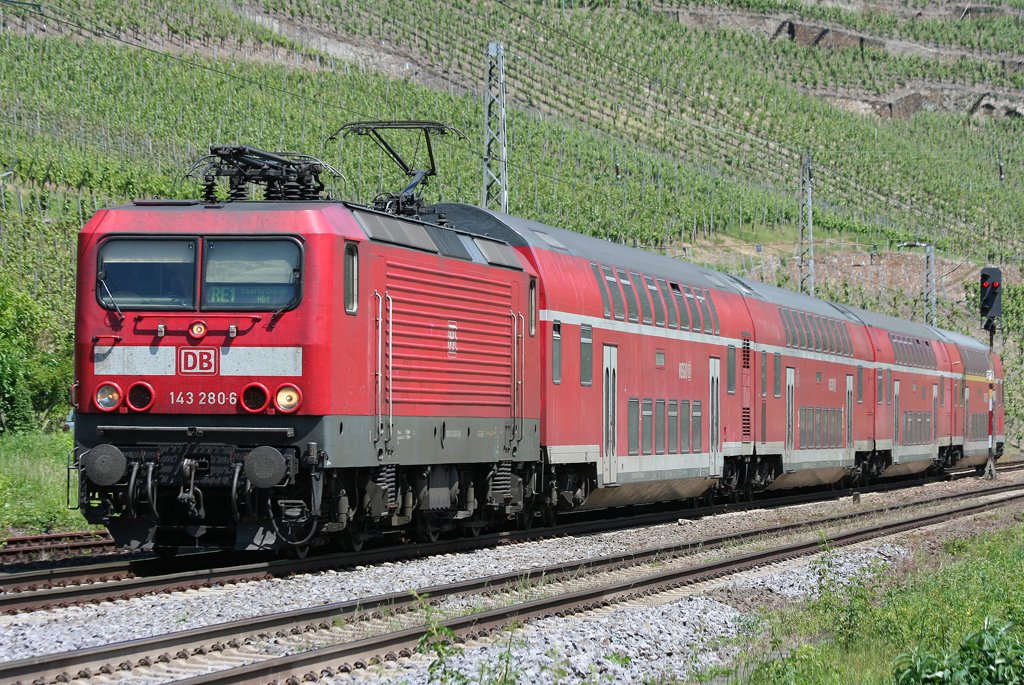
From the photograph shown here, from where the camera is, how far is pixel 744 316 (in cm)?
2898

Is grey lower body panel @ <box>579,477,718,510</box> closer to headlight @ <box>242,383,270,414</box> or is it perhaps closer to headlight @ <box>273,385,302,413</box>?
headlight @ <box>273,385,302,413</box>

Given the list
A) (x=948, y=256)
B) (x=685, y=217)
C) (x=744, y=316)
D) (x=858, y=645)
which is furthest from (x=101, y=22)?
(x=858, y=645)

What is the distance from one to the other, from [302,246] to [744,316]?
1560 cm

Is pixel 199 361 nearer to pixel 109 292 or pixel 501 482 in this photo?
pixel 109 292

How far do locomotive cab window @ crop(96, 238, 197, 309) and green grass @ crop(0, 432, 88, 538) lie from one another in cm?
608

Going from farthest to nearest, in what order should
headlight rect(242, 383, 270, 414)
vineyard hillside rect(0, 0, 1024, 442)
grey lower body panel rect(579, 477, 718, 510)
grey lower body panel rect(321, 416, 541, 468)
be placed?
vineyard hillside rect(0, 0, 1024, 442)
grey lower body panel rect(579, 477, 718, 510)
grey lower body panel rect(321, 416, 541, 468)
headlight rect(242, 383, 270, 414)

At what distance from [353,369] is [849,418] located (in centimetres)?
2311

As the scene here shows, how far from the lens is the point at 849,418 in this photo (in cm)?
3609

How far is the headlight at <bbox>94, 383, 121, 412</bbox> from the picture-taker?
49.0ft

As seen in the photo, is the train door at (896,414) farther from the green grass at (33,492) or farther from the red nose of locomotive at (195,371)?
the red nose of locomotive at (195,371)

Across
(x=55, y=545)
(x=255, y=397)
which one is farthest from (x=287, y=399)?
(x=55, y=545)

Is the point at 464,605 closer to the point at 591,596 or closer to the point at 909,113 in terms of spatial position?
the point at 591,596

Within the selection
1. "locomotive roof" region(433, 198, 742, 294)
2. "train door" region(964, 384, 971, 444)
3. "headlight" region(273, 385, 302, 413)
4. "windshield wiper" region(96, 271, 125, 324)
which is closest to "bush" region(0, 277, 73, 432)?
"locomotive roof" region(433, 198, 742, 294)

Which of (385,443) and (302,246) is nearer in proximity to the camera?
→ (302,246)
